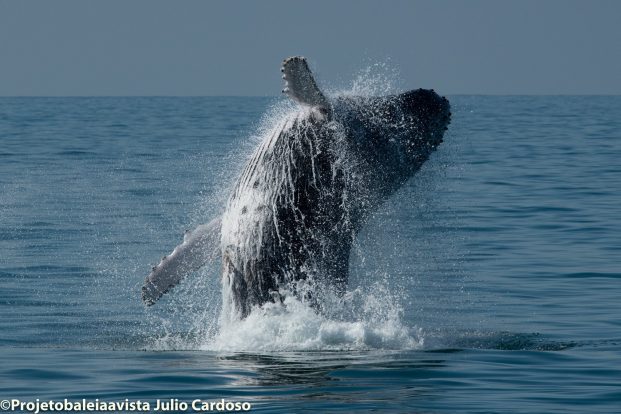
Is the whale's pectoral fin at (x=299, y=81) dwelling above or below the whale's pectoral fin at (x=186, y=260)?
above

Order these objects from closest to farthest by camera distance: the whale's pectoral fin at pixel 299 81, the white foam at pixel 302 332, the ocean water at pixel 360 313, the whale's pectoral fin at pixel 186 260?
1. the ocean water at pixel 360 313
2. the whale's pectoral fin at pixel 299 81
3. the white foam at pixel 302 332
4. the whale's pectoral fin at pixel 186 260

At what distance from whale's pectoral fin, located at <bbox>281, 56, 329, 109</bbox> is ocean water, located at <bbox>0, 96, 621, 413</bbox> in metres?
0.87

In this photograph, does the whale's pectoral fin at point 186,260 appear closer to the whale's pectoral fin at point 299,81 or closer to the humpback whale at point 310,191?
the humpback whale at point 310,191

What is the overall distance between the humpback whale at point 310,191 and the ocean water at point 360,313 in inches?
14.4

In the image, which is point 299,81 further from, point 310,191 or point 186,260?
point 186,260

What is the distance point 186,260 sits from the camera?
40.8 ft

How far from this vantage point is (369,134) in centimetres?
1206

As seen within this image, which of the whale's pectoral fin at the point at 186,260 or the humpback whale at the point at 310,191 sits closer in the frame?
the humpback whale at the point at 310,191

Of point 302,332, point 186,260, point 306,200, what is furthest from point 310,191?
point 186,260

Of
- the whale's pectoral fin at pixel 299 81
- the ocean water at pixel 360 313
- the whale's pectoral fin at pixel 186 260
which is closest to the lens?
the ocean water at pixel 360 313

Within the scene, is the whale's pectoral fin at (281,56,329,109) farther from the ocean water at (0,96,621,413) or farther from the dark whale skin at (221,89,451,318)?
the ocean water at (0,96,621,413)

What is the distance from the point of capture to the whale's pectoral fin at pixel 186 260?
12.4 meters

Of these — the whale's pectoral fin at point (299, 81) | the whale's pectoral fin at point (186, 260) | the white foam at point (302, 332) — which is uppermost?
the whale's pectoral fin at point (299, 81)

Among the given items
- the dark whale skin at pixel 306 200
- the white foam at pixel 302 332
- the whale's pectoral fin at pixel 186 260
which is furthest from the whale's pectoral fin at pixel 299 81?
the white foam at pixel 302 332
